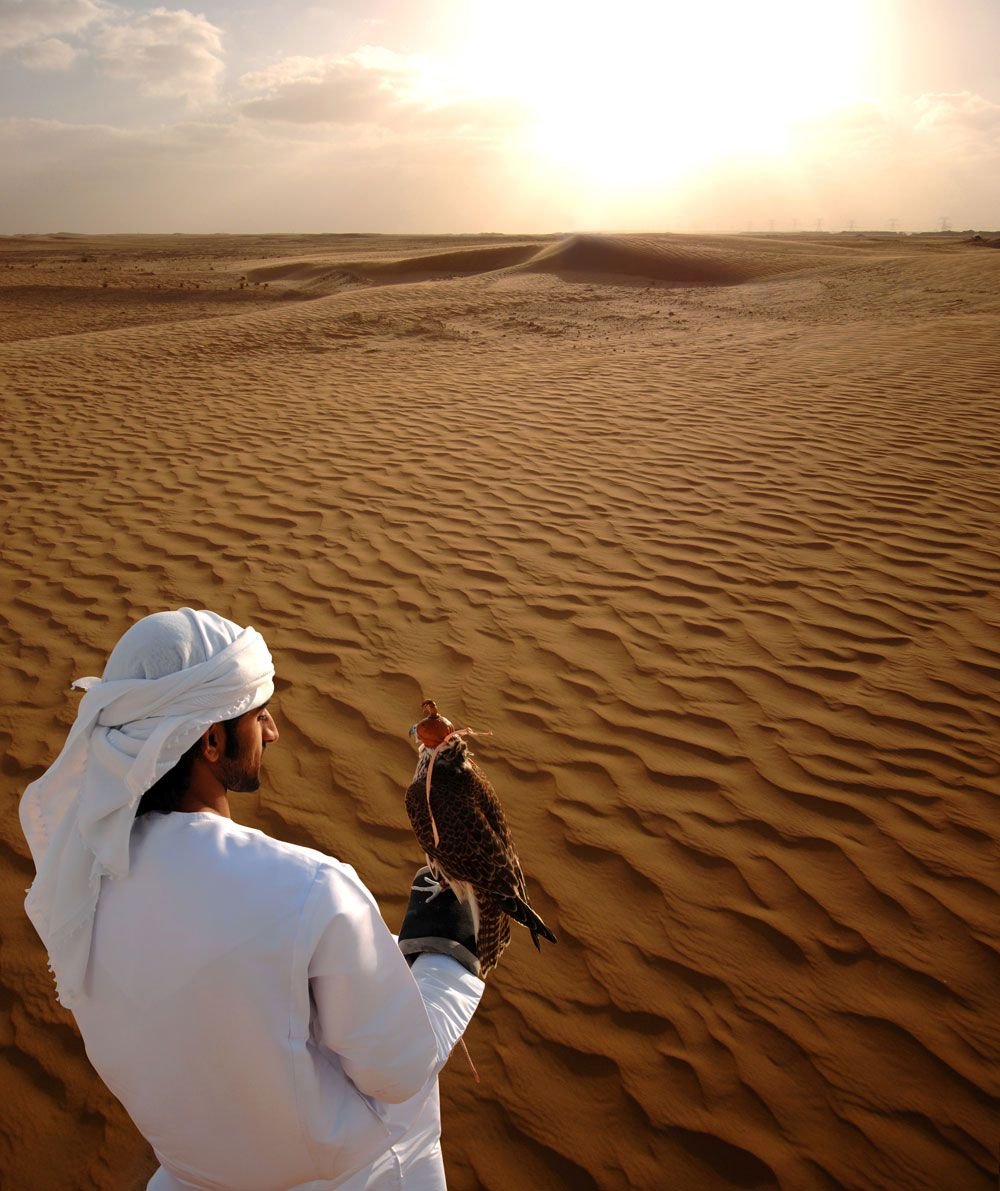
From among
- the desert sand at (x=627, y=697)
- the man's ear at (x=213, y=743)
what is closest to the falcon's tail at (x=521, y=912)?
the desert sand at (x=627, y=697)

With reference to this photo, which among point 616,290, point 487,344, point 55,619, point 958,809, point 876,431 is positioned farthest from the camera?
point 616,290

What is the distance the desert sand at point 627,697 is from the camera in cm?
211

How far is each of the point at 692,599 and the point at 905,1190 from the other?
9.92 feet

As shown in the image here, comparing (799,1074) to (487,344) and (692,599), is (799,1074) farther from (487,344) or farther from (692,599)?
(487,344)

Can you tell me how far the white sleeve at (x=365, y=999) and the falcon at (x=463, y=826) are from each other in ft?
1.54

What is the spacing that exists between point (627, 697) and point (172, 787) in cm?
267

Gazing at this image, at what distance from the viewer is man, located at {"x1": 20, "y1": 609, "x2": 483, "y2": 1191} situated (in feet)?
3.76

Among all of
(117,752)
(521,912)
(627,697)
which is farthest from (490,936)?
(627,697)

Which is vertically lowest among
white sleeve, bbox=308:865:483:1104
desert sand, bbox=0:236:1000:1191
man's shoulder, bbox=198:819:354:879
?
desert sand, bbox=0:236:1000:1191

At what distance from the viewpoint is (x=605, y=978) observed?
7.97ft

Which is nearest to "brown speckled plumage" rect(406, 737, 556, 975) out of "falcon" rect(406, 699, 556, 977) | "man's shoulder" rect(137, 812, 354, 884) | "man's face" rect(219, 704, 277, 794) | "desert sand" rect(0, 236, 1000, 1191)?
"falcon" rect(406, 699, 556, 977)

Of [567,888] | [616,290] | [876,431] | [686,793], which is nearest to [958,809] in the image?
[686,793]

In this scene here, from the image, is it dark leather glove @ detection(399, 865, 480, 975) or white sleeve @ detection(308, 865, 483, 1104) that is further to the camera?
dark leather glove @ detection(399, 865, 480, 975)

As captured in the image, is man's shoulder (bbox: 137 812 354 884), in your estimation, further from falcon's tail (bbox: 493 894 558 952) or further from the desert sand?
the desert sand
